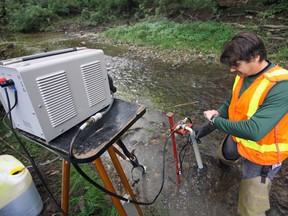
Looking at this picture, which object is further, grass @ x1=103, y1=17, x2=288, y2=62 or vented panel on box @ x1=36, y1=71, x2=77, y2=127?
grass @ x1=103, y1=17, x2=288, y2=62

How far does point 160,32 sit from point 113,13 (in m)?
9.30

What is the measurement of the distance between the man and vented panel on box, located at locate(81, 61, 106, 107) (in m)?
0.97

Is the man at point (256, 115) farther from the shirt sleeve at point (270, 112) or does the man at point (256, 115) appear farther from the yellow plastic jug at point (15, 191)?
the yellow plastic jug at point (15, 191)

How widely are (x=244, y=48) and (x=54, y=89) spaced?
1.34 meters

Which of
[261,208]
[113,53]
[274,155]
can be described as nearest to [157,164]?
[261,208]

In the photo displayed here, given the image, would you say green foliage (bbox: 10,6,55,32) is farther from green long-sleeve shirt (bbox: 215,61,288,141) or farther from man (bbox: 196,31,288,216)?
green long-sleeve shirt (bbox: 215,61,288,141)

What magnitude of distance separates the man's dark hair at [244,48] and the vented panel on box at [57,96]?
1210 millimetres

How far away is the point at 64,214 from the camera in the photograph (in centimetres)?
175

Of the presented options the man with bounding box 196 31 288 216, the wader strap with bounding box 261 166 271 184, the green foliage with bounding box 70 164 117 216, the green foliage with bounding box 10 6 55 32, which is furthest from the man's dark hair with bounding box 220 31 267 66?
the green foliage with bounding box 10 6 55 32

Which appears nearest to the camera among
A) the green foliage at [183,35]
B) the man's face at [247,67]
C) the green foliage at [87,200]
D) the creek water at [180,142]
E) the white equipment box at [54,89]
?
the white equipment box at [54,89]

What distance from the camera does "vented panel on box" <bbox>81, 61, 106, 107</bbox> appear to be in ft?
4.87

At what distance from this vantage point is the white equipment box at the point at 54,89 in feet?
3.92

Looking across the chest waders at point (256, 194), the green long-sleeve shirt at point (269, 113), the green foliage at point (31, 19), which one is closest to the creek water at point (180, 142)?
the chest waders at point (256, 194)

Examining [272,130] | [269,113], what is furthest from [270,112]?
[272,130]
